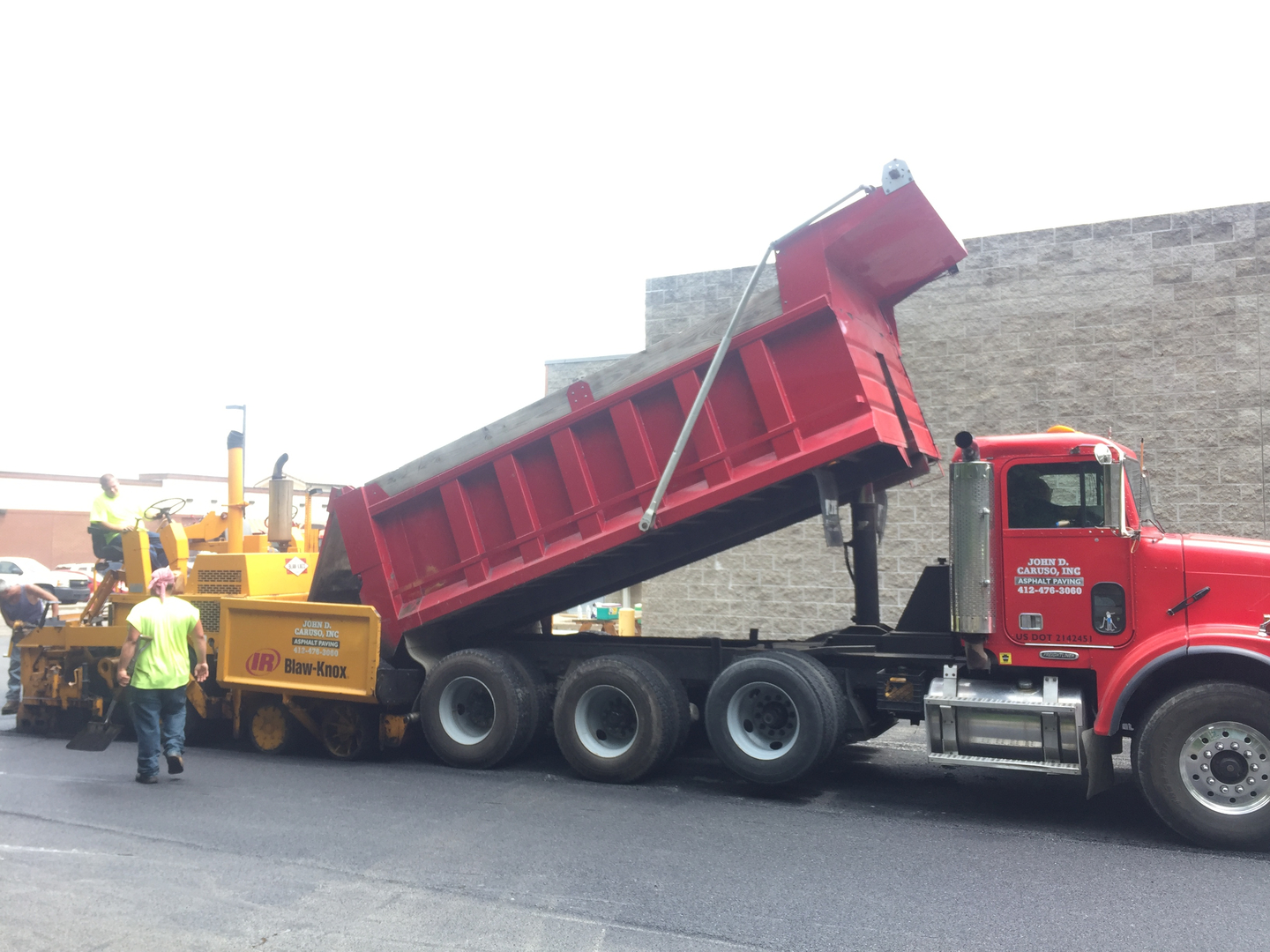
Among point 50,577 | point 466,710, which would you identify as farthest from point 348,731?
point 50,577

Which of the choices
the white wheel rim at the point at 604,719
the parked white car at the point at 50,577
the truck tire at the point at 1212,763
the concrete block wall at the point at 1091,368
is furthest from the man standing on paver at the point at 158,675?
the parked white car at the point at 50,577

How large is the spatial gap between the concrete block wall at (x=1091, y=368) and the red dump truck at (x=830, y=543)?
12.5ft

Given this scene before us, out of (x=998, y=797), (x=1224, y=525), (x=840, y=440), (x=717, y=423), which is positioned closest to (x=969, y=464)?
(x=840, y=440)

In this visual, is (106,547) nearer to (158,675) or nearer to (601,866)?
(158,675)

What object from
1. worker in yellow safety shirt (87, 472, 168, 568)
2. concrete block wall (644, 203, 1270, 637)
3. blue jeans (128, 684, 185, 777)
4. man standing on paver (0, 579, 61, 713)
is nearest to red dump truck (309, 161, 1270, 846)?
blue jeans (128, 684, 185, 777)

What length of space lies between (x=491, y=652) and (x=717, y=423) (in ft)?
9.20

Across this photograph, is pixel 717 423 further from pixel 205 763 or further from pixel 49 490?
pixel 49 490

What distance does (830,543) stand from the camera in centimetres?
744

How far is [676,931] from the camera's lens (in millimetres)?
4648

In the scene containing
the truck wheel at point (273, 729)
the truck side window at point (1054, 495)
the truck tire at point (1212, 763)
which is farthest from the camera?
the truck wheel at point (273, 729)

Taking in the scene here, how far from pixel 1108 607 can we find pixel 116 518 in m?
9.11

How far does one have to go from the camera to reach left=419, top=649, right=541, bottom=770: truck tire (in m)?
8.34

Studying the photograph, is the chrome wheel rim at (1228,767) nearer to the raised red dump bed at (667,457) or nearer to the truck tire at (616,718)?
the raised red dump bed at (667,457)

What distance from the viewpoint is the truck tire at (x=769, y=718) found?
7.07m
